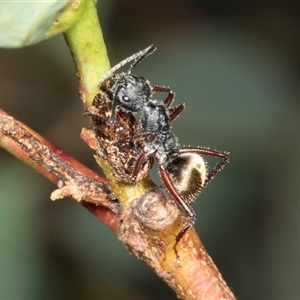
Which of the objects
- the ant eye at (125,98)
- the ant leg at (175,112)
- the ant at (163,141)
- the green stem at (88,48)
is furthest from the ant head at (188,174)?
the green stem at (88,48)

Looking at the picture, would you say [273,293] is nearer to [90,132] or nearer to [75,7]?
[90,132]

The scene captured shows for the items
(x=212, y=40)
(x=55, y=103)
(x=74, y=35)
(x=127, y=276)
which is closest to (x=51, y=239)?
Answer: (x=127, y=276)

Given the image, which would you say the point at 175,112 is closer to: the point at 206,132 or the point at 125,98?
the point at 125,98

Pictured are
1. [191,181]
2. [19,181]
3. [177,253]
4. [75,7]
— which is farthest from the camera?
[19,181]

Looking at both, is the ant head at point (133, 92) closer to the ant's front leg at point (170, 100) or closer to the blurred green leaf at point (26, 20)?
the ant's front leg at point (170, 100)

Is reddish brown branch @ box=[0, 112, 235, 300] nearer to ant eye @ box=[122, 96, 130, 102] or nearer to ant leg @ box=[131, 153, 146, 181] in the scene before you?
ant leg @ box=[131, 153, 146, 181]

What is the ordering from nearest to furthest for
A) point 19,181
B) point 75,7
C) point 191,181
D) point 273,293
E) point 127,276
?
point 75,7 → point 191,181 → point 19,181 → point 127,276 → point 273,293

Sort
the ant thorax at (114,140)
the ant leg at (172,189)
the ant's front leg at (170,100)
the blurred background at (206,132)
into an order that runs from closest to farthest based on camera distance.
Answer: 1. the ant thorax at (114,140)
2. the ant leg at (172,189)
3. the ant's front leg at (170,100)
4. the blurred background at (206,132)
